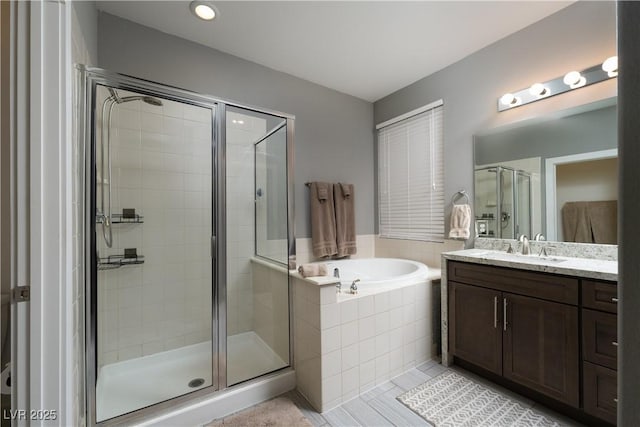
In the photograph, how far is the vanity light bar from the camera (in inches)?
66.6

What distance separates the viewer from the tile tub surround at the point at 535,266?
4.52ft

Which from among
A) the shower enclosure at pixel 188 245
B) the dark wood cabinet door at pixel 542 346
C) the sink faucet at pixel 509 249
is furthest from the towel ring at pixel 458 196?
the shower enclosure at pixel 188 245

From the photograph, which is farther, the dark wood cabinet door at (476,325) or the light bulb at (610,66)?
the dark wood cabinet door at (476,325)

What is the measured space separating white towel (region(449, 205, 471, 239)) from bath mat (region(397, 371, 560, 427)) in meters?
1.11

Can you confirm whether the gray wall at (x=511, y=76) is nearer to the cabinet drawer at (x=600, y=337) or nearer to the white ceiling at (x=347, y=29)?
the white ceiling at (x=347, y=29)

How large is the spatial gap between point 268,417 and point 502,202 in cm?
230

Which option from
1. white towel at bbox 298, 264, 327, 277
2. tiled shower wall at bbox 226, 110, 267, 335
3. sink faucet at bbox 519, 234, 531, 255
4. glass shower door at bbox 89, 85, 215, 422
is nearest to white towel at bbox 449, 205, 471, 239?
sink faucet at bbox 519, 234, 531, 255

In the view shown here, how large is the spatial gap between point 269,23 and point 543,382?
2935mm

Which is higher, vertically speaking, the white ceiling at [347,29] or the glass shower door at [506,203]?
the white ceiling at [347,29]

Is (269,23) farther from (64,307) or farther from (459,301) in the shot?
(459,301)

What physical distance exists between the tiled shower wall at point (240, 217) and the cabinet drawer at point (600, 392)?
2.09 metres

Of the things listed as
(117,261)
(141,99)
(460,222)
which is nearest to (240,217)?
(117,261)

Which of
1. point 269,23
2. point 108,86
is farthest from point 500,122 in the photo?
point 108,86

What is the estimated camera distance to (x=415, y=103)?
2850 mm
